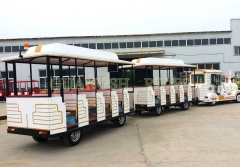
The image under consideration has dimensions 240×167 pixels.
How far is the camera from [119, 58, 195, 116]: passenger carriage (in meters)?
9.84

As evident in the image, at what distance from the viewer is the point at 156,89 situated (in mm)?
10617

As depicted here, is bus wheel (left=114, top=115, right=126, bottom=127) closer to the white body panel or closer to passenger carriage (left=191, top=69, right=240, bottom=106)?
the white body panel

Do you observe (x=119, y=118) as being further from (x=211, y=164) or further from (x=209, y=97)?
(x=209, y=97)

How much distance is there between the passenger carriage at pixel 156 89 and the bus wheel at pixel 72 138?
133 inches

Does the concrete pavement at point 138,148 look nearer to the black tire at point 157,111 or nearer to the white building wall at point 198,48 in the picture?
the black tire at point 157,111

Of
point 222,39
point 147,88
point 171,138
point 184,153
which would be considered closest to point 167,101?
point 147,88

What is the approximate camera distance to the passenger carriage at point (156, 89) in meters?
9.84

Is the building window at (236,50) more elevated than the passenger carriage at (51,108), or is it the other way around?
the building window at (236,50)

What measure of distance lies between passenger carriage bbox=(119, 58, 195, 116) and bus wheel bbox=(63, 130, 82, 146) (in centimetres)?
339

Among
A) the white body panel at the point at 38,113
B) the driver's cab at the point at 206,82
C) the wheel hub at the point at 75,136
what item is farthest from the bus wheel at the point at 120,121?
the driver's cab at the point at 206,82

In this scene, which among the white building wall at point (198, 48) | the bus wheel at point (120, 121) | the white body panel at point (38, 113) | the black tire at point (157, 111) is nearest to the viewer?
the white body panel at point (38, 113)

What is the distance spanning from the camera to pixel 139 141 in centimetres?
610

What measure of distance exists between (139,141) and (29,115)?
9.56 feet

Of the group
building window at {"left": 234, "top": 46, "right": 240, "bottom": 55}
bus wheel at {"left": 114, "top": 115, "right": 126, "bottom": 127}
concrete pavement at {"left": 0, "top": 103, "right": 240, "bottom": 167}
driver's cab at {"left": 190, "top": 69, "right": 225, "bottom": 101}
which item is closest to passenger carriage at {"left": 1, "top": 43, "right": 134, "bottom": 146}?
concrete pavement at {"left": 0, "top": 103, "right": 240, "bottom": 167}
